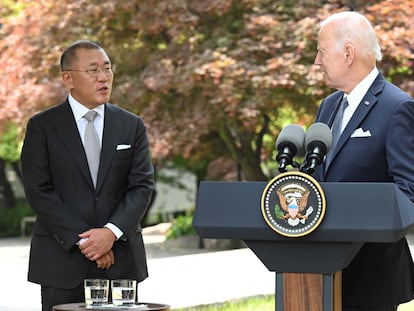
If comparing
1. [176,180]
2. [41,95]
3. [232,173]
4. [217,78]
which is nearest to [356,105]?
[217,78]

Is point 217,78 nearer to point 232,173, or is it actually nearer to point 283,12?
point 283,12

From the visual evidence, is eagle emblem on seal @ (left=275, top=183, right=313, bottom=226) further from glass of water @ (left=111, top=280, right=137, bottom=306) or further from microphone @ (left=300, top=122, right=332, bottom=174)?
glass of water @ (left=111, top=280, right=137, bottom=306)

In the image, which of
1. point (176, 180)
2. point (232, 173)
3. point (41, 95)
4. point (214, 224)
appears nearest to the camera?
point (214, 224)

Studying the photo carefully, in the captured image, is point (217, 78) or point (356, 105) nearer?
point (356, 105)

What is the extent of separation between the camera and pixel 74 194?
206 inches

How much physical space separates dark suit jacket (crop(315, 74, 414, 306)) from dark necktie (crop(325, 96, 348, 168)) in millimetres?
33

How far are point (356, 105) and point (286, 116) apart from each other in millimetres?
15508

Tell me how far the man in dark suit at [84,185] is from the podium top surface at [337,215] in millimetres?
1578

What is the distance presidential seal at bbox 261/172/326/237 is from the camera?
3459 millimetres

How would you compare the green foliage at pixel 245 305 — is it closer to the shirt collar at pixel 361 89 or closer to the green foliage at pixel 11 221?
the shirt collar at pixel 361 89

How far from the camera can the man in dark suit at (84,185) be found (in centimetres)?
513

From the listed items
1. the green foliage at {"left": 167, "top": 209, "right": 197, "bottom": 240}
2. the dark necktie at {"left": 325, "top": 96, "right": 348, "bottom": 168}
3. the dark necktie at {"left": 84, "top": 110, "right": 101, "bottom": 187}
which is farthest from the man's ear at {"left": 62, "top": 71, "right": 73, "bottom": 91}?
the green foliage at {"left": 167, "top": 209, "right": 197, "bottom": 240}

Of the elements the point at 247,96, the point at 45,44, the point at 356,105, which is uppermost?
the point at 45,44

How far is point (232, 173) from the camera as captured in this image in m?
23.0
